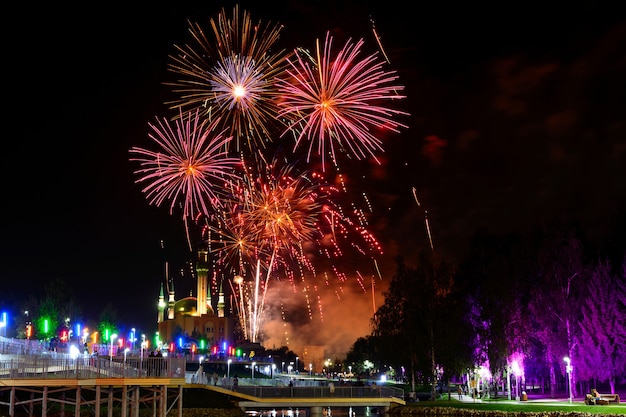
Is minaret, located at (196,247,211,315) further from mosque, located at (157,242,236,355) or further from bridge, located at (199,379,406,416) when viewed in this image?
bridge, located at (199,379,406,416)

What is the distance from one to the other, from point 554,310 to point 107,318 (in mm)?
78548

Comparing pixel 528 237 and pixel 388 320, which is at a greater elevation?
pixel 528 237

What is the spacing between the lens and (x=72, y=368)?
113 feet

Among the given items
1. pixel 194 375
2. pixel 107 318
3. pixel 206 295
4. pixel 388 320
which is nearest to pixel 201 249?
pixel 206 295

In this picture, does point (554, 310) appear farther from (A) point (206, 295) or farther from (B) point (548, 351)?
(A) point (206, 295)

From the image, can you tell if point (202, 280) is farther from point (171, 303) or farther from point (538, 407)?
point (538, 407)

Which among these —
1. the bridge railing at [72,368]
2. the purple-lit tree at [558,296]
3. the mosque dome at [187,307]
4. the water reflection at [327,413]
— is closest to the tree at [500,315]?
the purple-lit tree at [558,296]

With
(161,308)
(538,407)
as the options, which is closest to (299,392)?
(538,407)

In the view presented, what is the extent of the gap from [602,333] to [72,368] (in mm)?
39830

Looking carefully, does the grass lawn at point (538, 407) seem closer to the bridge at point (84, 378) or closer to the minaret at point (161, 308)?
the bridge at point (84, 378)

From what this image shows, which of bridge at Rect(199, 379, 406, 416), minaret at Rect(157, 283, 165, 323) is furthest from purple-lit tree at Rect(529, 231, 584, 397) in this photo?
minaret at Rect(157, 283, 165, 323)

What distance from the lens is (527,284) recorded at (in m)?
67.5

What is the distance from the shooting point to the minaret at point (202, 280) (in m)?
161

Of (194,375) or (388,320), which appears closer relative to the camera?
(194,375)
